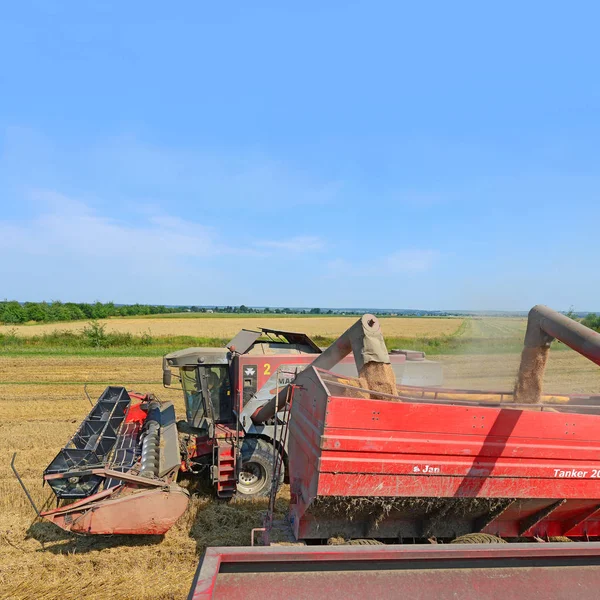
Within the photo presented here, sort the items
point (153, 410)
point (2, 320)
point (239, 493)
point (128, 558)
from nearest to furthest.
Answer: point (128, 558)
point (239, 493)
point (153, 410)
point (2, 320)

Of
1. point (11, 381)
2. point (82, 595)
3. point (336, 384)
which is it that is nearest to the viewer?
point (336, 384)

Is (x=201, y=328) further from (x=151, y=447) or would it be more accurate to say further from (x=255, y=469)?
(x=151, y=447)

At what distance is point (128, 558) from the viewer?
17.0 ft

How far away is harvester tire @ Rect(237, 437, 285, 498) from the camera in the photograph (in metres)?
6.90

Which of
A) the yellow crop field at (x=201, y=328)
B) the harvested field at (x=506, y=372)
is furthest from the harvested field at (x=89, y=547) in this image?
the yellow crop field at (x=201, y=328)

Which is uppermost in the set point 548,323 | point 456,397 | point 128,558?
point 548,323

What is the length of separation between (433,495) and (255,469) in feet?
11.7

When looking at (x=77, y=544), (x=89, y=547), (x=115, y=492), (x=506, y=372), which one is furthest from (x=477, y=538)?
(x=506, y=372)

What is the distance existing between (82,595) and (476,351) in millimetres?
25851

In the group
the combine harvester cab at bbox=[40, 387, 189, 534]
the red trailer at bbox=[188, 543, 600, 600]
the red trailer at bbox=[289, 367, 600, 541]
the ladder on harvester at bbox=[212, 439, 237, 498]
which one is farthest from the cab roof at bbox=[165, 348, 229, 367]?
the red trailer at bbox=[188, 543, 600, 600]

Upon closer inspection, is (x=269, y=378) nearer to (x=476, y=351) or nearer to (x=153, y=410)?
(x=153, y=410)

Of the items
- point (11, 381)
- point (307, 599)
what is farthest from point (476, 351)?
point (307, 599)

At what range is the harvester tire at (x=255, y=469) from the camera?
6.90m

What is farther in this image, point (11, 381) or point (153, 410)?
point (11, 381)
